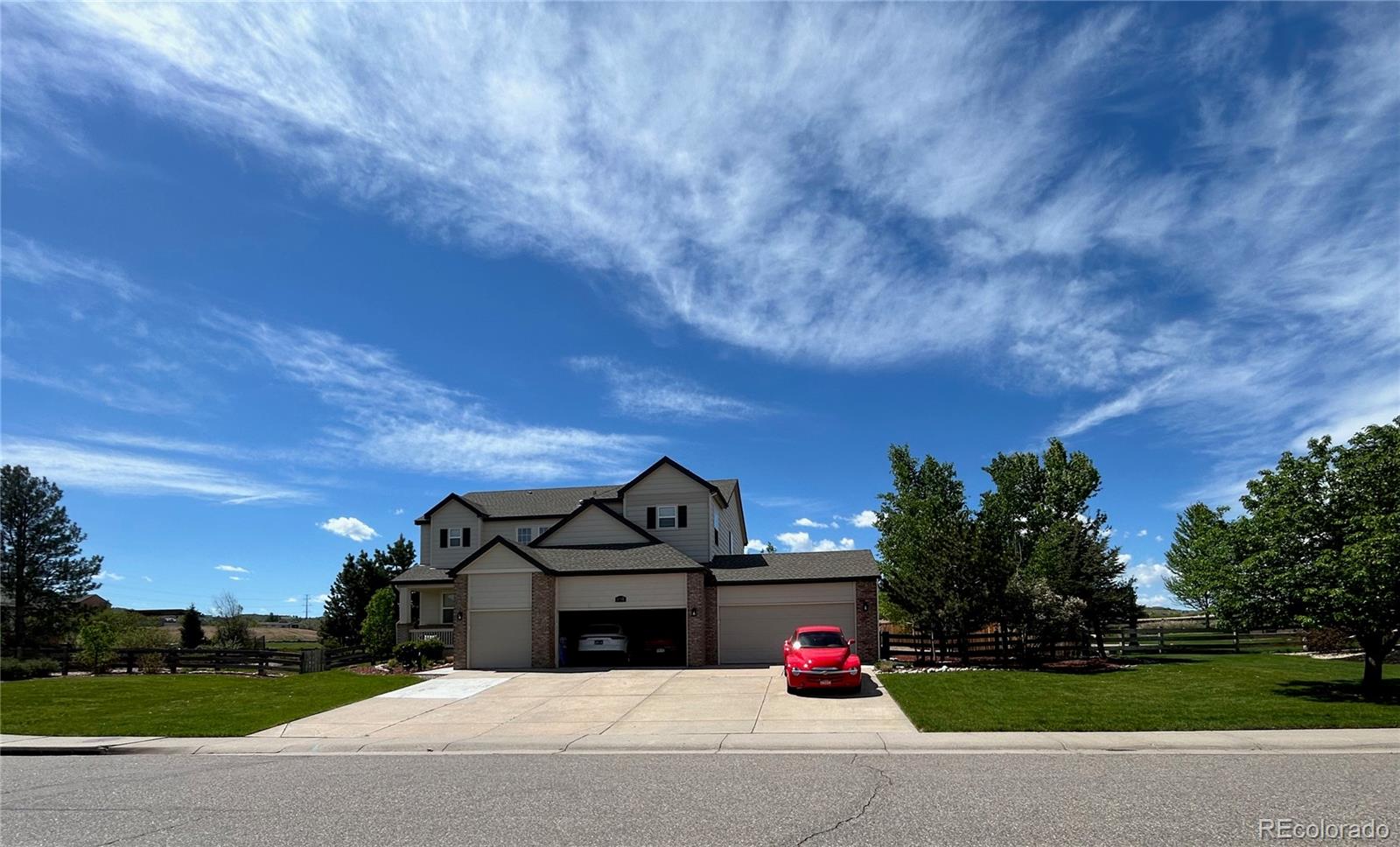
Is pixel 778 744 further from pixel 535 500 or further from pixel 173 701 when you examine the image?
pixel 535 500

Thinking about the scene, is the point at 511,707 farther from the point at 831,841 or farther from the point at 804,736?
the point at 831,841

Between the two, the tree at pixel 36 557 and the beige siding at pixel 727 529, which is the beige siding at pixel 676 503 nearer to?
the beige siding at pixel 727 529

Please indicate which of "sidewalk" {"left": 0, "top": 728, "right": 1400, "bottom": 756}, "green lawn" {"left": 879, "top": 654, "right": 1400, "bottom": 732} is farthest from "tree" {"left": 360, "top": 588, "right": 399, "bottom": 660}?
"green lawn" {"left": 879, "top": 654, "right": 1400, "bottom": 732}

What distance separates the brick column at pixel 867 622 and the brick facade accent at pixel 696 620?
575cm

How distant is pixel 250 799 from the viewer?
34.5ft

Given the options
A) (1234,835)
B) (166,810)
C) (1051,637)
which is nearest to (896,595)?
(1051,637)

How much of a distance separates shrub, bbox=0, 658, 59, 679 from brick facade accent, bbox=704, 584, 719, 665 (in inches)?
1055

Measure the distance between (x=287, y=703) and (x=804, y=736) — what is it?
14809 millimetres

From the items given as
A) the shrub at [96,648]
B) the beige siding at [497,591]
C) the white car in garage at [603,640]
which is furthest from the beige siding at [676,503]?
the shrub at [96,648]

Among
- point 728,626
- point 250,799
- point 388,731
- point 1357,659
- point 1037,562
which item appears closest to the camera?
point 250,799

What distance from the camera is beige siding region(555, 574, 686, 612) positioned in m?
30.8

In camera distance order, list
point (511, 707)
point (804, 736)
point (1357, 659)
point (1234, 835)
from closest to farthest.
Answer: point (1234, 835) → point (804, 736) → point (511, 707) → point (1357, 659)

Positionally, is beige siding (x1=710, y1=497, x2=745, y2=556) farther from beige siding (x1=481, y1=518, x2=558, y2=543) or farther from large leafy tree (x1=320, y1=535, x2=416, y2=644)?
large leafy tree (x1=320, y1=535, x2=416, y2=644)

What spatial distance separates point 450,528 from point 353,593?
33.2 ft
